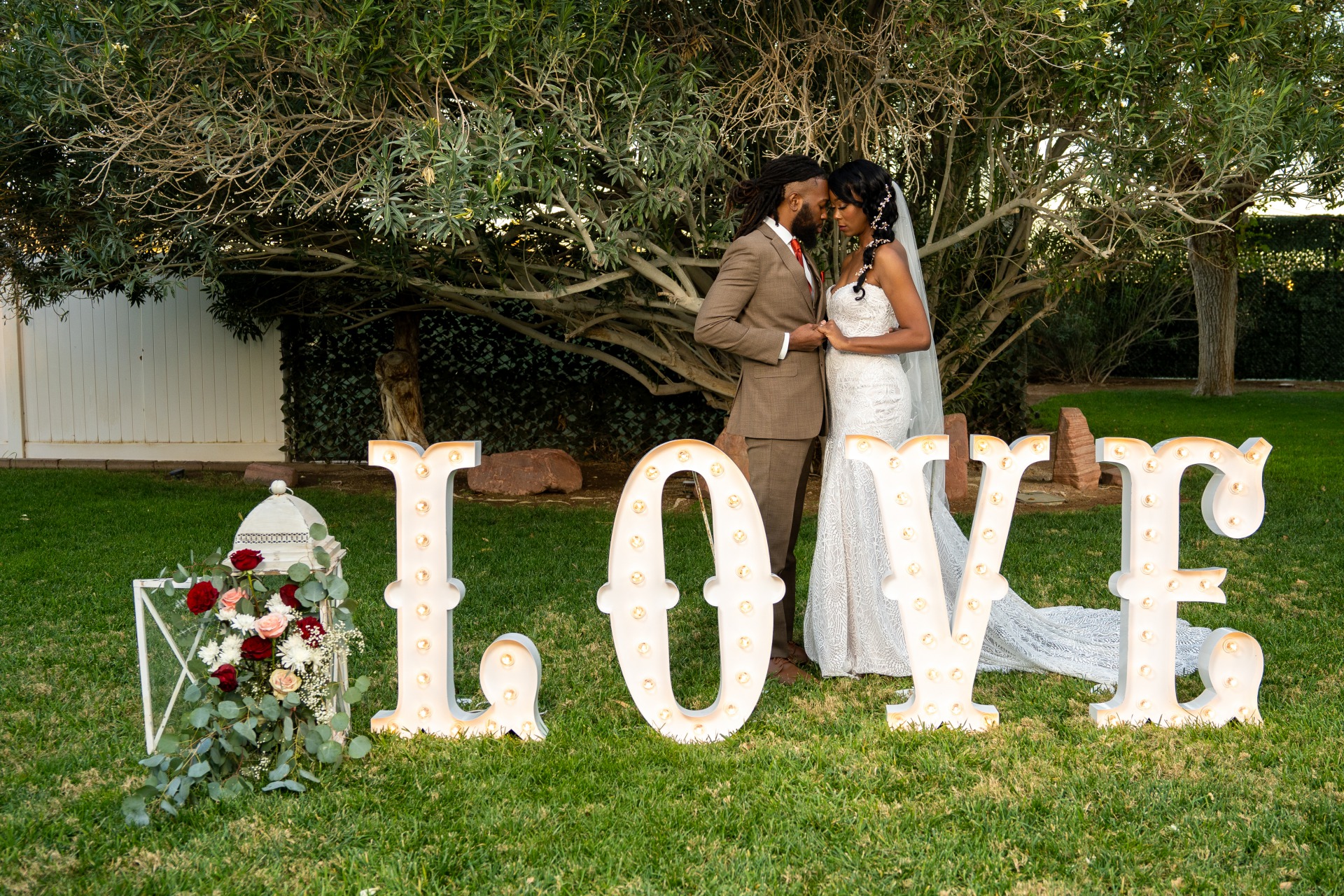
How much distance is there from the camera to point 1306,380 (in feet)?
65.1

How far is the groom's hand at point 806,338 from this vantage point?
3.99 m

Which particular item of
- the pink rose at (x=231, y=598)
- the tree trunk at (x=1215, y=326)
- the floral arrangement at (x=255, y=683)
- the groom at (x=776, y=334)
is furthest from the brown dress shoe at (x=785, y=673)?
the tree trunk at (x=1215, y=326)

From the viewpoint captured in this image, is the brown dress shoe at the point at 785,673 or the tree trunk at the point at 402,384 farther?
the tree trunk at the point at 402,384

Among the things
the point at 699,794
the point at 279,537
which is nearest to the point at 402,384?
the point at 279,537

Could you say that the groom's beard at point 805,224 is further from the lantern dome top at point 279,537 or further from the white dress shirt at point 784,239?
the lantern dome top at point 279,537

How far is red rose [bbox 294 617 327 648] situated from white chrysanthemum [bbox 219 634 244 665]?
0.54ft

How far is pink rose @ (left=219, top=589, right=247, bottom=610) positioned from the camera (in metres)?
3.06

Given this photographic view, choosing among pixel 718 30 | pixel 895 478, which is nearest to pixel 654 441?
pixel 718 30

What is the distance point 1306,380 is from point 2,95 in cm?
2074

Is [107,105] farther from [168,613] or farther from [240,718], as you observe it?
[240,718]

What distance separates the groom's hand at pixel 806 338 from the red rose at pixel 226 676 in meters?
2.21

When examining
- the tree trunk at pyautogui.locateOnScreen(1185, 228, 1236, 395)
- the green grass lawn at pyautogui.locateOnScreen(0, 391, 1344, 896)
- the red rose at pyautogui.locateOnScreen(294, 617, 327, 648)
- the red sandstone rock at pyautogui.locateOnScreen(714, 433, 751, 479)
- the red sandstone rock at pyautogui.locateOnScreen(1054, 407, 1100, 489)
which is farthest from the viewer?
the tree trunk at pyautogui.locateOnScreen(1185, 228, 1236, 395)

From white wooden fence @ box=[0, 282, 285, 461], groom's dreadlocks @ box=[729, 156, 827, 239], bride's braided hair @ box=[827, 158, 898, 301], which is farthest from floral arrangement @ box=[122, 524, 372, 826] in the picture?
white wooden fence @ box=[0, 282, 285, 461]

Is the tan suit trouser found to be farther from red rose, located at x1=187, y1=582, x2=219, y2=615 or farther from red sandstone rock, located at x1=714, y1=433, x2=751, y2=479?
red sandstone rock, located at x1=714, y1=433, x2=751, y2=479
